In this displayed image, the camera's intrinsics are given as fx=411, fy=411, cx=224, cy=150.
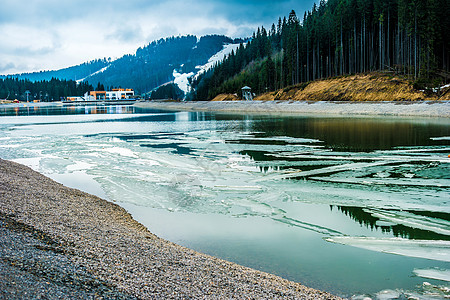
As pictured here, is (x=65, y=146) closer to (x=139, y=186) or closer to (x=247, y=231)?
(x=139, y=186)

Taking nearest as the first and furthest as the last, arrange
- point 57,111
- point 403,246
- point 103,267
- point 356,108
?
1. point 103,267
2. point 403,246
3. point 356,108
4. point 57,111

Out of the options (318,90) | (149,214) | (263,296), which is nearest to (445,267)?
→ (263,296)

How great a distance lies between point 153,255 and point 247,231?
2.78 metres

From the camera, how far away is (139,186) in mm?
13055

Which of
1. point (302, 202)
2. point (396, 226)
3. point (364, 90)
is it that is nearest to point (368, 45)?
point (364, 90)

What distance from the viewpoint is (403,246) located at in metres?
7.72

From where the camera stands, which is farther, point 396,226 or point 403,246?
point 396,226

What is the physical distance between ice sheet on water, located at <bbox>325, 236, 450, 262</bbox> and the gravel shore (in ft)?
8.06

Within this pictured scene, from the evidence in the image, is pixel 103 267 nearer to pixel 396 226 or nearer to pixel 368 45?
pixel 396 226

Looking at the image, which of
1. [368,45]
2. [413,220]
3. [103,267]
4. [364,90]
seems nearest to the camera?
[103,267]

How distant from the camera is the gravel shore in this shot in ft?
16.2

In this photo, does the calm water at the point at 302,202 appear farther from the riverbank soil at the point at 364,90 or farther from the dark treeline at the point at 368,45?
the dark treeline at the point at 368,45

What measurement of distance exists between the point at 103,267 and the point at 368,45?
71321 mm

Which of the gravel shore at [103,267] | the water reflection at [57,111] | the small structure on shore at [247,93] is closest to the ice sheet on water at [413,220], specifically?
the gravel shore at [103,267]
